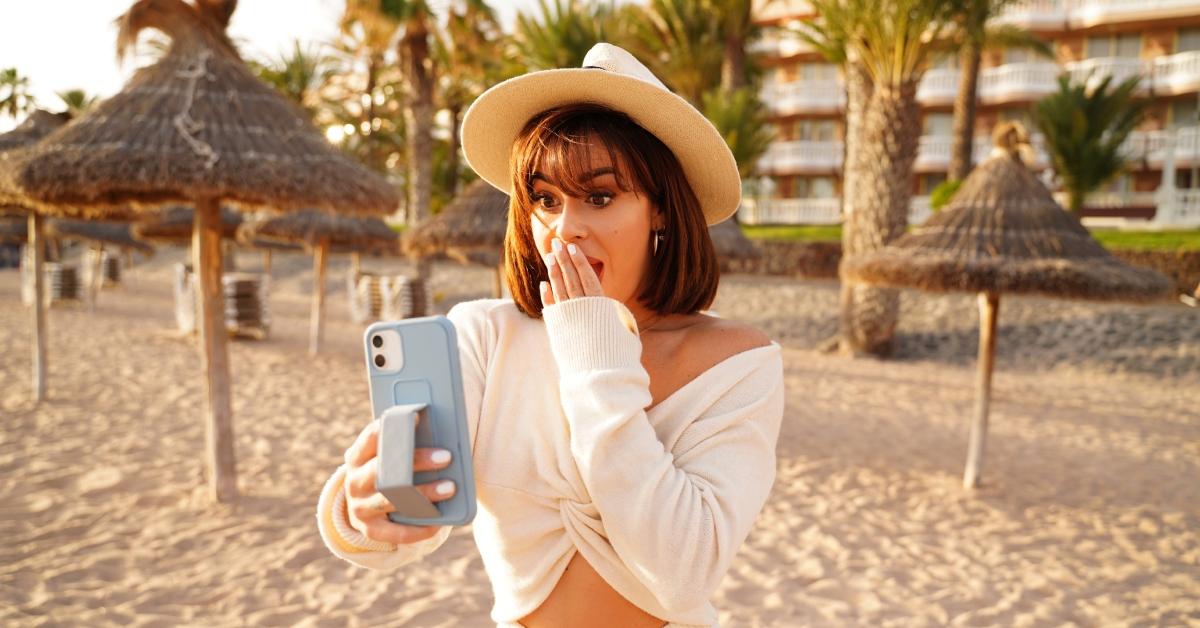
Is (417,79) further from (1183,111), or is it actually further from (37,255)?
(1183,111)

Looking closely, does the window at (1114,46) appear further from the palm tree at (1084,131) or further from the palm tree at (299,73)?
the palm tree at (299,73)

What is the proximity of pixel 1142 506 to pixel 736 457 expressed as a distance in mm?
6265

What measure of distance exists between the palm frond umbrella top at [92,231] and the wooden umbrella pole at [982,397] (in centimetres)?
1745

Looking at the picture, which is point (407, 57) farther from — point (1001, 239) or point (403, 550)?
point (403, 550)

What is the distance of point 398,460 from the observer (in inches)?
38.5

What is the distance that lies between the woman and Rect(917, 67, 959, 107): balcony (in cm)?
2931

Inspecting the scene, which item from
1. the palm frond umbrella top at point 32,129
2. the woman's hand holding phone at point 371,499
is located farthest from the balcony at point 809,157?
the woman's hand holding phone at point 371,499

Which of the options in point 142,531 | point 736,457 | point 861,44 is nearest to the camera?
point 736,457

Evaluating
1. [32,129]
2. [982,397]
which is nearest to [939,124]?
[982,397]

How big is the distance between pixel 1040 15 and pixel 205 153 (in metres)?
29.5

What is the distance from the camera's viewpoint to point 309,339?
46.1 ft

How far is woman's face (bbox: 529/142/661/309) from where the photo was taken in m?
1.26

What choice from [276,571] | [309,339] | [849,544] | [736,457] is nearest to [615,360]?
[736,457]

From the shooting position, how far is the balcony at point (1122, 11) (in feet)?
82.1
